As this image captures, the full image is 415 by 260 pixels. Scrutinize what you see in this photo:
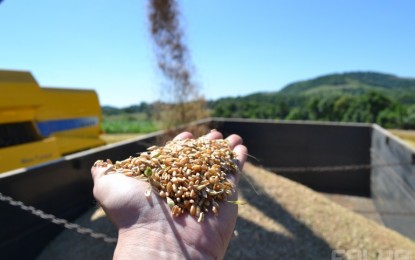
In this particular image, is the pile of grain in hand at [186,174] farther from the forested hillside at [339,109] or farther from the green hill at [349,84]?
the green hill at [349,84]

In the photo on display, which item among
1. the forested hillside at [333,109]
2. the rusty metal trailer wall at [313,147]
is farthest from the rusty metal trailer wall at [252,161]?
the forested hillside at [333,109]

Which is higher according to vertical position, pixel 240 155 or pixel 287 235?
pixel 240 155

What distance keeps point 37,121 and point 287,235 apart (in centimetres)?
341

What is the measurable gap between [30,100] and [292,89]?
258ft

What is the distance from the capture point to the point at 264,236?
4.07 metres

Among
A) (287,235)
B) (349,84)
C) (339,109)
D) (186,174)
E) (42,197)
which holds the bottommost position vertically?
(349,84)

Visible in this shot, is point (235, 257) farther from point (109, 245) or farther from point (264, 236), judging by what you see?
point (109, 245)

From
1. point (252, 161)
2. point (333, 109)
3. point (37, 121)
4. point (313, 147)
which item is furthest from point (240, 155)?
point (333, 109)

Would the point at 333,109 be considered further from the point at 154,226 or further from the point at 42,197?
the point at 154,226

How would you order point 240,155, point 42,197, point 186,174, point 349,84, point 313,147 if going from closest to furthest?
point 186,174
point 240,155
point 42,197
point 313,147
point 349,84

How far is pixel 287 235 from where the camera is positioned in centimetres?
413

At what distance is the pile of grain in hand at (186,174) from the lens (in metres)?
1.75

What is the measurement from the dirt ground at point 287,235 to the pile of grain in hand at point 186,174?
1128mm

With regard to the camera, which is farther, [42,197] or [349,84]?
[349,84]
